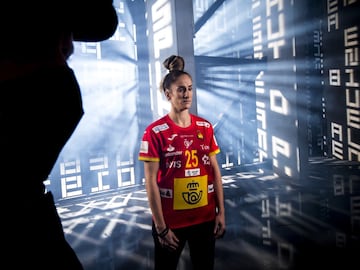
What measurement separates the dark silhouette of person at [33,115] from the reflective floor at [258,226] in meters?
2.57

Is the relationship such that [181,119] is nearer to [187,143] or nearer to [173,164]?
[187,143]

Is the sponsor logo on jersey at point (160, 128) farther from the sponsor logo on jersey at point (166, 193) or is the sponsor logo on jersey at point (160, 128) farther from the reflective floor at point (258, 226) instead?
the reflective floor at point (258, 226)

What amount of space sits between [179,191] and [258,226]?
2214mm

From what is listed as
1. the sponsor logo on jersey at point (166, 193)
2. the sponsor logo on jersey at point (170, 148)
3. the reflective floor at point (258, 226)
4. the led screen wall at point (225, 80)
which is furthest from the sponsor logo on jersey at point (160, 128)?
the led screen wall at point (225, 80)

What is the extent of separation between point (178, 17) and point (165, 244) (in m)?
3.27

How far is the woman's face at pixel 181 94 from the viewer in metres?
2.15

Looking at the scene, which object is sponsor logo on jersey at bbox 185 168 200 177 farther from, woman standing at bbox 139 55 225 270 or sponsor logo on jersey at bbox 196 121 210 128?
sponsor logo on jersey at bbox 196 121 210 128

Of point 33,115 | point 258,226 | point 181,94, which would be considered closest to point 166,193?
point 181,94

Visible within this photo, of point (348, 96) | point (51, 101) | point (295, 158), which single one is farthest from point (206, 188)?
point (348, 96)

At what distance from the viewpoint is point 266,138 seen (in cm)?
664

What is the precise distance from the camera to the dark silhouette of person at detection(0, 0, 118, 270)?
56 centimetres

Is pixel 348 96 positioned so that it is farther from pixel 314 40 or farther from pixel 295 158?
pixel 295 158

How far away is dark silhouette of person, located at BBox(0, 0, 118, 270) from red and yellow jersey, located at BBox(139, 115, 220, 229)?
4.47 feet

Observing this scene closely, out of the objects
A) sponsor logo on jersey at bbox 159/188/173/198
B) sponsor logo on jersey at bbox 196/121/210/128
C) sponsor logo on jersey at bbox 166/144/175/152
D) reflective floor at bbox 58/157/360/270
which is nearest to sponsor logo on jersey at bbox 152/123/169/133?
sponsor logo on jersey at bbox 166/144/175/152
